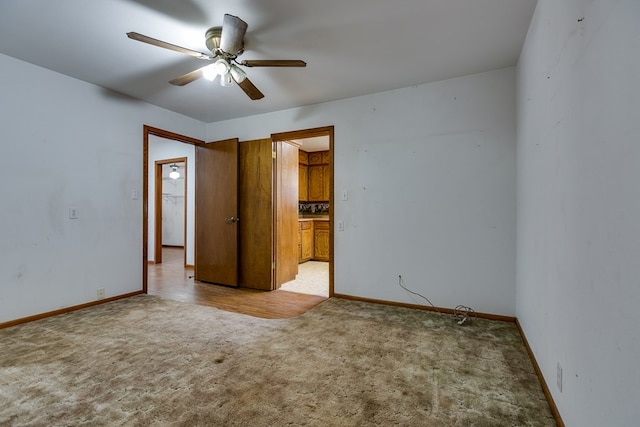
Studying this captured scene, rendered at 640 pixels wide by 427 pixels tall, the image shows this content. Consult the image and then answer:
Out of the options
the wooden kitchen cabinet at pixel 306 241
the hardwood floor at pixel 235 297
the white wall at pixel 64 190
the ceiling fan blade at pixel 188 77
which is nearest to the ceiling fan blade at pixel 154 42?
the ceiling fan blade at pixel 188 77

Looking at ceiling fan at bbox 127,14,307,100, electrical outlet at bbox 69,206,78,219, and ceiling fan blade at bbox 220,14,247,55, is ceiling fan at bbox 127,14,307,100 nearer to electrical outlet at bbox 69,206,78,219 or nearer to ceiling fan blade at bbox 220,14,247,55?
ceiling fan blade at bbox 220,14,247,55

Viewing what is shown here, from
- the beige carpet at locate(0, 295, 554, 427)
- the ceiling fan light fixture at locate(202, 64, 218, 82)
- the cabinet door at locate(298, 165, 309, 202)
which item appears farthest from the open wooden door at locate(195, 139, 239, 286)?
the cabinet door at locate(298, 165, 309, 202)

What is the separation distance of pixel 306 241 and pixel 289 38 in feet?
15.2

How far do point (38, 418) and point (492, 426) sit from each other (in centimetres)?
239

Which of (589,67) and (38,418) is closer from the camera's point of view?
(589,67)

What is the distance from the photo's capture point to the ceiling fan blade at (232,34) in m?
1.99

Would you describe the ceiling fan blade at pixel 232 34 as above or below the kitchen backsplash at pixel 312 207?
above

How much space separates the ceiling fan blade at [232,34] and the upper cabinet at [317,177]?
187 inches

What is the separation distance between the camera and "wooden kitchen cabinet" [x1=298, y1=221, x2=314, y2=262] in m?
6.38

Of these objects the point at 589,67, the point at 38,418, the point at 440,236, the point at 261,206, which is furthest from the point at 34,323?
the point at 589,67

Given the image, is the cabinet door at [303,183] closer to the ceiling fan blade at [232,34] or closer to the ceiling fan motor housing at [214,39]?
the ceiling fan motor housing at [214,39]

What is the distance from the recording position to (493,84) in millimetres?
2992

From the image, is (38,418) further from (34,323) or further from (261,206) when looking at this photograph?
(261,206)

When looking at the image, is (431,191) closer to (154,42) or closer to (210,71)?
(210,71)
